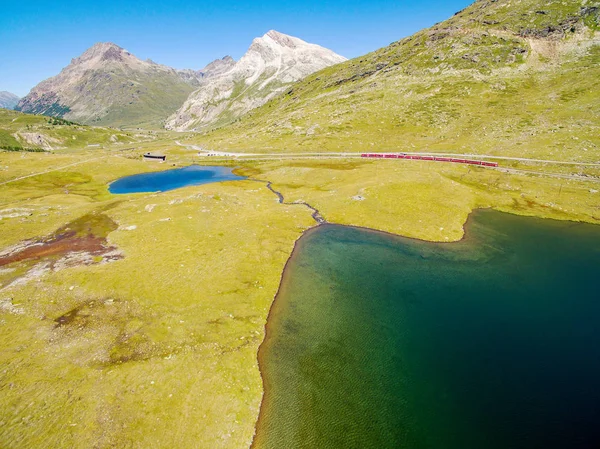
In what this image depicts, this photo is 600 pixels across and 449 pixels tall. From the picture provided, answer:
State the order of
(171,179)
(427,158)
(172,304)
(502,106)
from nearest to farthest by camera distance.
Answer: (172,304)
(427,158)
(171,179)
(502,106)

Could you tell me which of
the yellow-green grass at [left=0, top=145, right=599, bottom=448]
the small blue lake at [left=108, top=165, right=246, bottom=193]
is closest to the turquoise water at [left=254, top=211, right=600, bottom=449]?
the yellow-green grass at [left=0, top=145, right=599, bottom=448]

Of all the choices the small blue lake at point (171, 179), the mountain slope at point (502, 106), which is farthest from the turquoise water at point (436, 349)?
the mountain slope at point (502, 106)

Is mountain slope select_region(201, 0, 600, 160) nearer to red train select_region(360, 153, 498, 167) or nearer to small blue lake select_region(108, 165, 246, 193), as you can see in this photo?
red train select_region(360, 153, 498, 167)

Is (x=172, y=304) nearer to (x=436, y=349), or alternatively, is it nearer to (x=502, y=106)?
(x=436, y=349)

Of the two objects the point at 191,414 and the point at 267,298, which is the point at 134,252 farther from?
the point at 191,414

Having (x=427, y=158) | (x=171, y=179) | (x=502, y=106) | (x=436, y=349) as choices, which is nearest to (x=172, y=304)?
(x=436, y=349)

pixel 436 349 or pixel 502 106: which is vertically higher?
pixel 502 106
